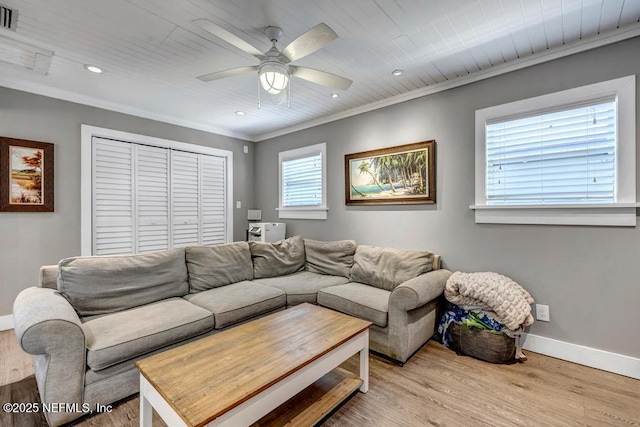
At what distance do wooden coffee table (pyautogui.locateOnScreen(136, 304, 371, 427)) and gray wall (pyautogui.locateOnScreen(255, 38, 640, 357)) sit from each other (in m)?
1.57

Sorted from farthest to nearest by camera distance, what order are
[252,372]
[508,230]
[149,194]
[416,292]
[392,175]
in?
[149,194], [392,175], [508,230], [416,292], [252,372]

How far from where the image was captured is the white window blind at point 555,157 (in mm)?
2258

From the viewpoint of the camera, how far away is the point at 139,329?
1.96 m

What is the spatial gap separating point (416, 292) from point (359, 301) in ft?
1.75

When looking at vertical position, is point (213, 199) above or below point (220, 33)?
below

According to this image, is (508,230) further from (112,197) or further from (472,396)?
(112,197)

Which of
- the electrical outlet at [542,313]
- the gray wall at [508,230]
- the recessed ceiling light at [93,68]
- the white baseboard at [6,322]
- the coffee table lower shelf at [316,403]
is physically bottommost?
the coffee table lower shelf at [316,403]

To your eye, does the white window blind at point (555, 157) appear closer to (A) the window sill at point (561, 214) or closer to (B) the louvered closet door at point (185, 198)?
(A) the window sill at point (561, 214)

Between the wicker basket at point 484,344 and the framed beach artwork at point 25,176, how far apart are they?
14.4 ft

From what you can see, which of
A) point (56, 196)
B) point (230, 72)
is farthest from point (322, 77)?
point (56, 196)

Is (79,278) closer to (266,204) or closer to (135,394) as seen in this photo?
(135,394)

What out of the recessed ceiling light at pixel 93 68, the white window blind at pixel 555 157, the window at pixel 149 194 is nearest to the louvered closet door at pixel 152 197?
the window at pixel 149 194

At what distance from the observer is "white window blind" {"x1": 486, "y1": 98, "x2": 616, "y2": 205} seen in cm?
226

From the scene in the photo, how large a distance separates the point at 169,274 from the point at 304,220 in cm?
218
